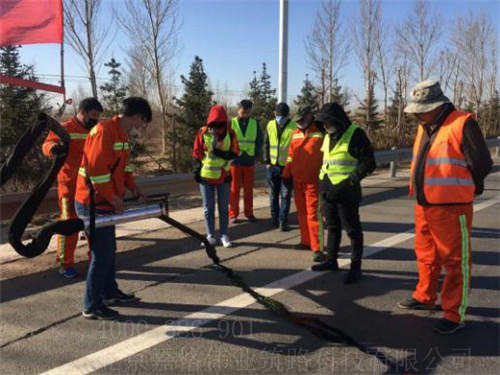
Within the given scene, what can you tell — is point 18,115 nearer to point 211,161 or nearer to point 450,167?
point 211,161

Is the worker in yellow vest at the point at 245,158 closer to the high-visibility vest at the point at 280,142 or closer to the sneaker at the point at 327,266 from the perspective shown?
the high-visibility vest at the point at 280,142

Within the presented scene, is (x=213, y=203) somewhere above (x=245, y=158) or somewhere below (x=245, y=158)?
below

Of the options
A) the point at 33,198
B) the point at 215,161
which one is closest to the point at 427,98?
the point at 215,161

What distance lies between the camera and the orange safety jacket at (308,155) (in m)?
5.62

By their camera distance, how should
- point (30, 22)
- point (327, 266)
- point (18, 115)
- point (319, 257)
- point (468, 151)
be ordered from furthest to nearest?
point (18, 115)
point (30, 22)
point (319, 257)
point (327, 266)
point (468, 151)

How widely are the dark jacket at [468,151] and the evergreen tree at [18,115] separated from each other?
10419 mm

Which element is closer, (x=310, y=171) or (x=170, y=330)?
(x=170, y=330)

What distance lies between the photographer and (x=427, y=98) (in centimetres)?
388

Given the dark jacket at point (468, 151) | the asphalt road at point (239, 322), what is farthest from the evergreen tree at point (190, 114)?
the dark jacket at point (468, 151)

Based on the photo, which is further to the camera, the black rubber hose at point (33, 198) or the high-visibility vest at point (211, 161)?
the high-visibility vest at point (211, 161)

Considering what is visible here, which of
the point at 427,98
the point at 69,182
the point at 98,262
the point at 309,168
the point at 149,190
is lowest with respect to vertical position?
the point at 98,262

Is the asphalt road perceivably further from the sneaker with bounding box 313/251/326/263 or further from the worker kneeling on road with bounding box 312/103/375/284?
the worker kneeling on road with bounding box 312/103/375/284

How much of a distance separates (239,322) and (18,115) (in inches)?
428

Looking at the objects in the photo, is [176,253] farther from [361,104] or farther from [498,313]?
[361,104]
